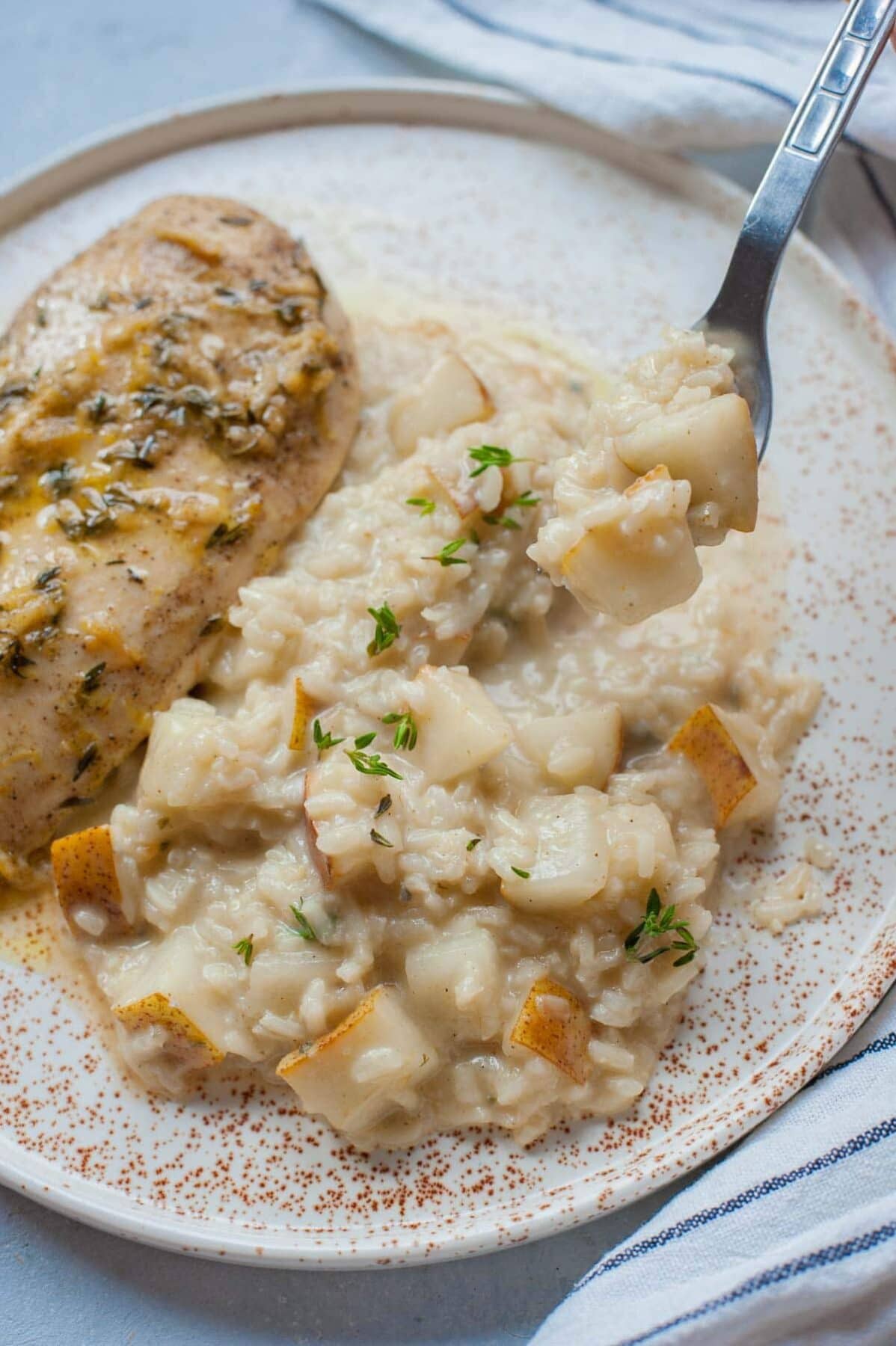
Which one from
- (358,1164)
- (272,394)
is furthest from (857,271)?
(358,1164)

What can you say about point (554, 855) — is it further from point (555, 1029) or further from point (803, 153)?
point (803, 153)

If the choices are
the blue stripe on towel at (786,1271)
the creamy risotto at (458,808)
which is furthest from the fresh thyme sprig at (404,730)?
the blue stripe on towel at (786,1271)

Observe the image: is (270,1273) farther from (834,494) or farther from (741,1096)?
(834,494)

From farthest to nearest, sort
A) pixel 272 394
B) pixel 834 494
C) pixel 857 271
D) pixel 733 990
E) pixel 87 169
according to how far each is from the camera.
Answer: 1. pixel 87 169
2. pixel 857 271
3. pixel 834 494
4. pixel 272 394
5. pixel 733 990

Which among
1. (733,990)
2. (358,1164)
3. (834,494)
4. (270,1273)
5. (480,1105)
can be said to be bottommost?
(270,1273)

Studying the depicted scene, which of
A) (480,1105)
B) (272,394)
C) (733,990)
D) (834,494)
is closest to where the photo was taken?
(480,1105)

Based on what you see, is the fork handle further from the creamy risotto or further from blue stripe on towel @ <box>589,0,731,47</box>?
blue stripe on towel @ <box>589,0,731,47</box>
